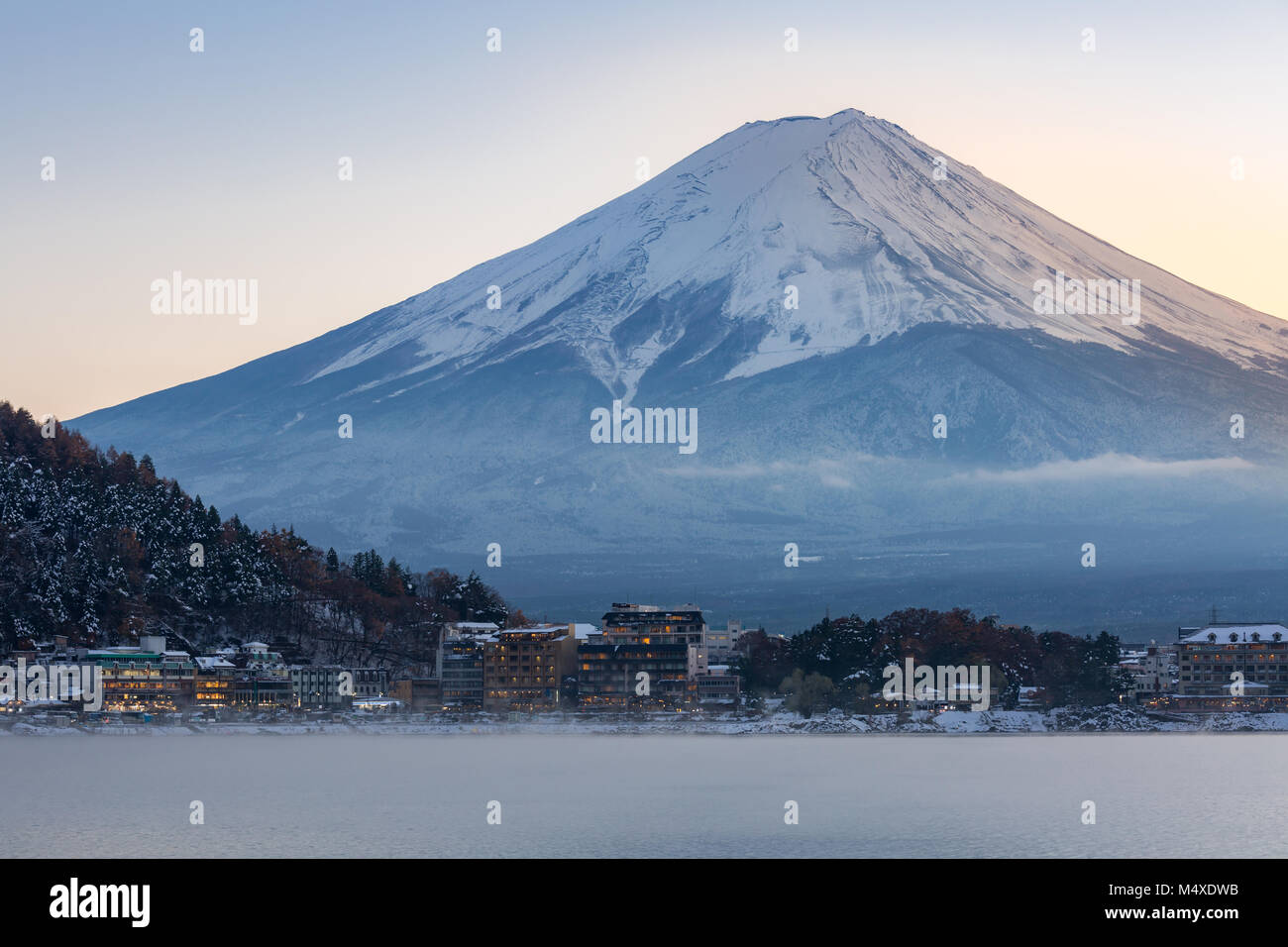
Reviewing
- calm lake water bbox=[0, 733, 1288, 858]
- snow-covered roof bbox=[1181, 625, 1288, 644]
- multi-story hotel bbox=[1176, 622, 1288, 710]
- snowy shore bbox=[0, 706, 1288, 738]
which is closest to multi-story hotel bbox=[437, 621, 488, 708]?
snowy shore bbox=[0, 706, 1288, 738]

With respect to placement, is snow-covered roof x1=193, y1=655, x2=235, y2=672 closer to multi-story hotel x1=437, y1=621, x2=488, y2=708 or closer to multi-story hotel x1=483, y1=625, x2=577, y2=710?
multi-story hotel x1=437, y1=621, x2=488, y2=708

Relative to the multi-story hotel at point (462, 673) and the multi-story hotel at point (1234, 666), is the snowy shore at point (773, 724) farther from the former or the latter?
the multi-story hotel at point (1234, 666)

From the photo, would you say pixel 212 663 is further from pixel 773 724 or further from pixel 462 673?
pixel 773 724

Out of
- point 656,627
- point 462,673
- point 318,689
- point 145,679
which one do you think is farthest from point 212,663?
point 656,627

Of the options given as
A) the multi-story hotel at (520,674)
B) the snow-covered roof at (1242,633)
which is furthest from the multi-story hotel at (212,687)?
the snow-covered roof at (1242,633)
